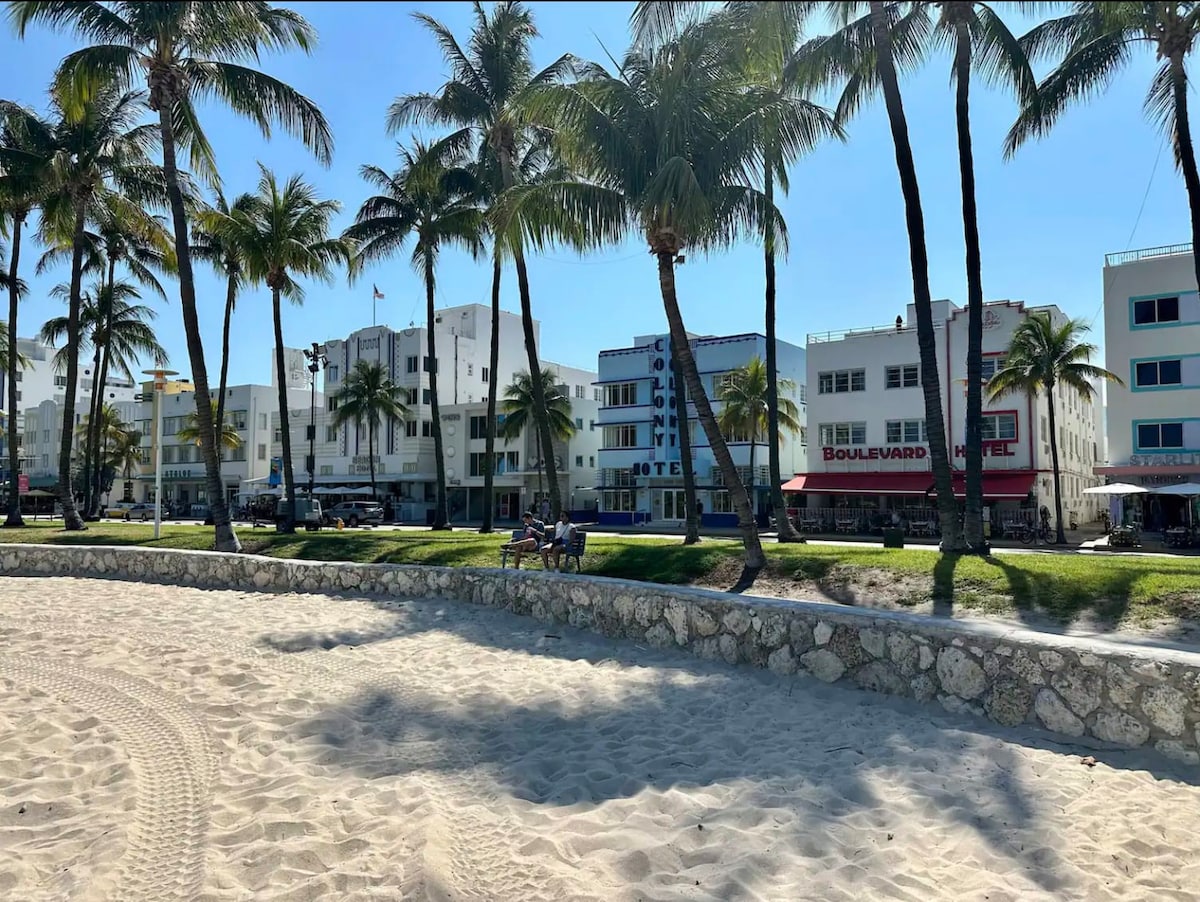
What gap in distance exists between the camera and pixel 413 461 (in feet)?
180

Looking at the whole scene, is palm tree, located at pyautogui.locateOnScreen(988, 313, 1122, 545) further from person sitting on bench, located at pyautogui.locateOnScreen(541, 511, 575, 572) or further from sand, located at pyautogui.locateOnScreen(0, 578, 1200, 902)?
sand, located at pyautogui.locateOnScreen(0, 578, 1200, 902)

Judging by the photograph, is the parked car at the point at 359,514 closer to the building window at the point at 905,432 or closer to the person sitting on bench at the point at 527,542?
the building window at the point at 905,432

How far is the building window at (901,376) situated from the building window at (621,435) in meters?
14.3

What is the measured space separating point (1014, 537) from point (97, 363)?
4082cm

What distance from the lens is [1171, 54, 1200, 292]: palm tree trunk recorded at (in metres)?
16.0

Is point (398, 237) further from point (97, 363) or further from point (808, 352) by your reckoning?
point (808, 352)

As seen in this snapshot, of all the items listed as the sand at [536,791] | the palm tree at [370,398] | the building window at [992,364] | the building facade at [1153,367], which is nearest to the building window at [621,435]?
the palm tree at [370,398]

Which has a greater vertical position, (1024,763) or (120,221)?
(120,221)

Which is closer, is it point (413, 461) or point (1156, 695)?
point (1156, 695)

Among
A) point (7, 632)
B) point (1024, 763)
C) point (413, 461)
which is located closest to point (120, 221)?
point (7, 632)

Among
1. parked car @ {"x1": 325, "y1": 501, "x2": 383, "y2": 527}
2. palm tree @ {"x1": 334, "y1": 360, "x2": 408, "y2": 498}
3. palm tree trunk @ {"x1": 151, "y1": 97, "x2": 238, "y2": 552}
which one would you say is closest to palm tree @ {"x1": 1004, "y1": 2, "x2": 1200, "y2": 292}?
palm tree trunk @ {"x1": 151, "y1": 97, "x2": 238, "y2": 552}

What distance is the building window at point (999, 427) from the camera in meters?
33.4

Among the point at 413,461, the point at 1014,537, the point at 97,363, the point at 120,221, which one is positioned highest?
the point at 120,221

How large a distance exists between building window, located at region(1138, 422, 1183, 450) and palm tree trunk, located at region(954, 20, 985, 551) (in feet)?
63.9
